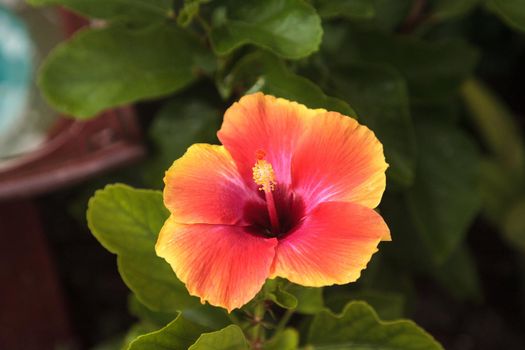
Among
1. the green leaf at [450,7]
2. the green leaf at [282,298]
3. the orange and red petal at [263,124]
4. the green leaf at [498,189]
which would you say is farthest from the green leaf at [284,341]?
the green leaf at [498,189]

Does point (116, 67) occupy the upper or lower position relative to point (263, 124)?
lower

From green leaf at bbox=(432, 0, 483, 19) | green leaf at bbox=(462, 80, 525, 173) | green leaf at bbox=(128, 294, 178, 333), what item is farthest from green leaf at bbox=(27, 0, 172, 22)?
green leaf at bbox=(462, 80, 525, 173)

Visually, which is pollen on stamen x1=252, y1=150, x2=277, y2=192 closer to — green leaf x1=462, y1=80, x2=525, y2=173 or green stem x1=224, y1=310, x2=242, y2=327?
green stem x1=224, y1=310, x2=242, y2=327

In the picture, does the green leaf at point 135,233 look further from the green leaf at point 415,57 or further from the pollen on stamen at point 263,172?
the green leaf at point 415,57

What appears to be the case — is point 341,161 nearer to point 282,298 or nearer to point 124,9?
point 282,298

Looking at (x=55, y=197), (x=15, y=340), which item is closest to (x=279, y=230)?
(x=15, y=340)

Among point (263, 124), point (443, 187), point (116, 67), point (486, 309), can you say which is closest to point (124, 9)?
point (116, 67)
